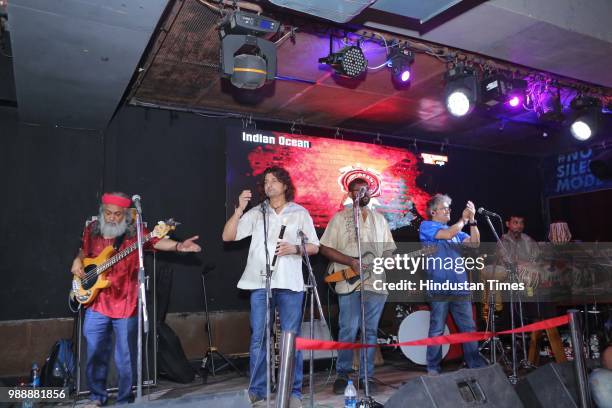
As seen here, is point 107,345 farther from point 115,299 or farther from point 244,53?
point 244,53

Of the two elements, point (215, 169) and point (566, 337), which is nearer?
point (566, 337)

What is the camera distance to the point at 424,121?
717cm

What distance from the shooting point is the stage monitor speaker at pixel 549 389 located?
278cm

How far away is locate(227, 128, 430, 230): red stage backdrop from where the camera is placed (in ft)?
20.6

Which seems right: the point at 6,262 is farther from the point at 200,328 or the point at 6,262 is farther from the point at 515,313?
the point at 515,313

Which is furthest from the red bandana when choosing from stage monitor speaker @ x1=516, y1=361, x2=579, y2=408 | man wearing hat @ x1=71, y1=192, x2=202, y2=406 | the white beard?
stage monitor speaker @ x1=516, y1=361, x2=579, y2=408

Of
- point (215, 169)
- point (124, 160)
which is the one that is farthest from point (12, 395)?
point (215, 169)

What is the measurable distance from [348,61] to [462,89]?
1.49m

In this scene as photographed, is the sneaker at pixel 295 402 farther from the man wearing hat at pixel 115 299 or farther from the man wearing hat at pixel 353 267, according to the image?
the man wearing hat at pixel 115 299

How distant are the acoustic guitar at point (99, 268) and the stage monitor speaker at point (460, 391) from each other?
2.36 metres

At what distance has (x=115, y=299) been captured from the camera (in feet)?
12.8

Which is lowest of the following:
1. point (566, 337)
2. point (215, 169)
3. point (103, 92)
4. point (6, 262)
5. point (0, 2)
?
point (566, 337)

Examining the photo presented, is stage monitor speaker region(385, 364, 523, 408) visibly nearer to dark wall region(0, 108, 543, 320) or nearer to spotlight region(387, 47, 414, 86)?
spotlight region(387, 47, 414, 86)

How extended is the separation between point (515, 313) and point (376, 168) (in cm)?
275
